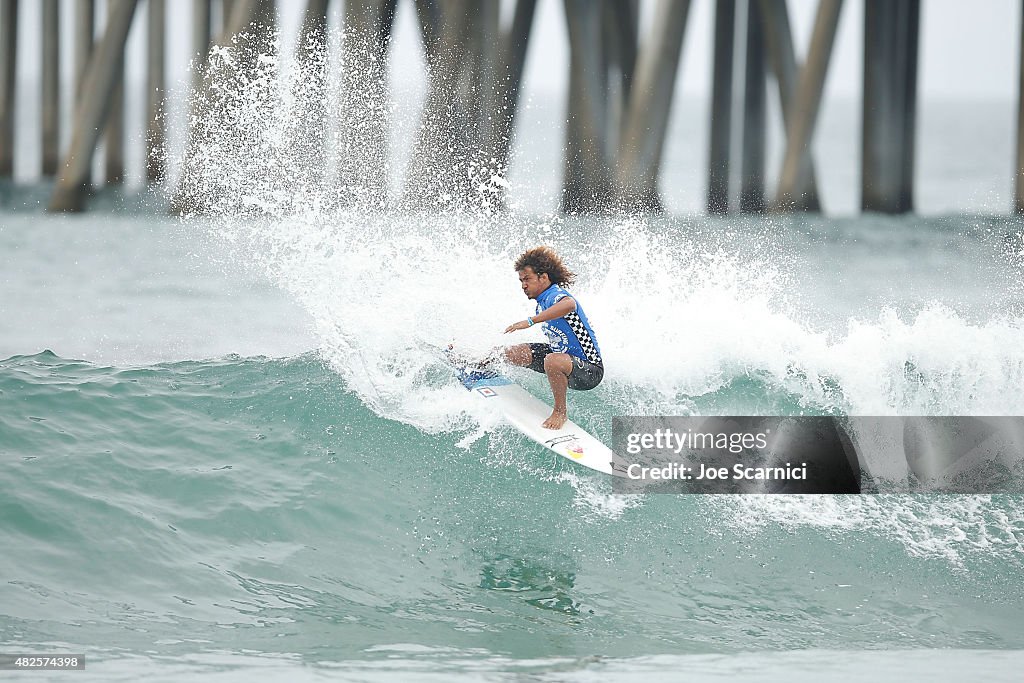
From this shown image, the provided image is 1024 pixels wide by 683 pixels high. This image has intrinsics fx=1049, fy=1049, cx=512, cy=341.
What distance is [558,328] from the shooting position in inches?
188

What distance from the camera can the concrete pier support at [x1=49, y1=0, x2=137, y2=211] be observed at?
861 cm

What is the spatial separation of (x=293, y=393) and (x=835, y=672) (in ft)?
10.5

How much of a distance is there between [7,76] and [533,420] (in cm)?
771

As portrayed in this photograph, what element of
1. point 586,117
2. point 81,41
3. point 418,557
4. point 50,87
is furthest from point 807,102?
point 50,87

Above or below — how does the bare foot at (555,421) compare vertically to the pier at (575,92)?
below

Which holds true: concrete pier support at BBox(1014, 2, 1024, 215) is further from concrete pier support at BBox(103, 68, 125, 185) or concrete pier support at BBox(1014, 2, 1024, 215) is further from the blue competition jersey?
concrete pier support at BBox(103, 68, 125, 185)

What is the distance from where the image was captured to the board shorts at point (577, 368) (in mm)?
4777

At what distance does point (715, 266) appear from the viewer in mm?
7383

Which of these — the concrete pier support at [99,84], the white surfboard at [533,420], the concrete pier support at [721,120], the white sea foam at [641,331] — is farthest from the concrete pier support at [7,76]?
the white surfboard at [533,420]

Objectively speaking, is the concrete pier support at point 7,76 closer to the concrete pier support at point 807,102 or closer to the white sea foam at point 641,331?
the white sea foam at point 641,331

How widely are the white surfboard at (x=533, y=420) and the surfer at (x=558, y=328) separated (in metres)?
0.07

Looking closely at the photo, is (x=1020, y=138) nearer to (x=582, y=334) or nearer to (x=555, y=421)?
(x=582, y=334)

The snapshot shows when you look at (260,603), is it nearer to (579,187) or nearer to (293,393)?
(293,393)

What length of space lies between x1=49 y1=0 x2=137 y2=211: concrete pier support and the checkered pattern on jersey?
18.3 feet
